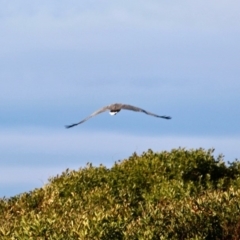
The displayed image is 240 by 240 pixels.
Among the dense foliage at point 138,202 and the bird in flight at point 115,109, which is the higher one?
the bird in flight at point 115,109

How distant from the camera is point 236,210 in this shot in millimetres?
14656

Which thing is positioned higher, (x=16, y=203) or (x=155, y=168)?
(x=155, y=168)

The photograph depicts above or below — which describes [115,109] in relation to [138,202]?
above

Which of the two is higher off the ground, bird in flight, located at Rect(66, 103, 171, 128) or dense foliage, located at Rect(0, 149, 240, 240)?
bird in flight, located at Rect(66, 103, 171, 128)

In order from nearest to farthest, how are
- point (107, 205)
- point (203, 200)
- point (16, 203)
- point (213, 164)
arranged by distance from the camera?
1. point (203, 200)
2. point (107, 205)
3. point (16, 203)
4. point (213, 164)

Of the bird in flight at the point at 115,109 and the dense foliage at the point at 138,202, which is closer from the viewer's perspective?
the dense foliage at the point at 138,202

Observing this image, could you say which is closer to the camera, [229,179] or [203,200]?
[203,200]

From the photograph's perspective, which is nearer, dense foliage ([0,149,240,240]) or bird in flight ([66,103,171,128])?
dense foliage ([0,149,240,240])

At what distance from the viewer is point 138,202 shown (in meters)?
19.6

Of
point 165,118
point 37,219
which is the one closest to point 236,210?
point 37,219

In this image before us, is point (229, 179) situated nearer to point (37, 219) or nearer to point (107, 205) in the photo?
point (107, 205)

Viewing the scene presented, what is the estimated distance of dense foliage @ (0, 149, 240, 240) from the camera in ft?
A: 44.6

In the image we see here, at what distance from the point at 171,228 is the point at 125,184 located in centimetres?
898

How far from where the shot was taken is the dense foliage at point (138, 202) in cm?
1359
